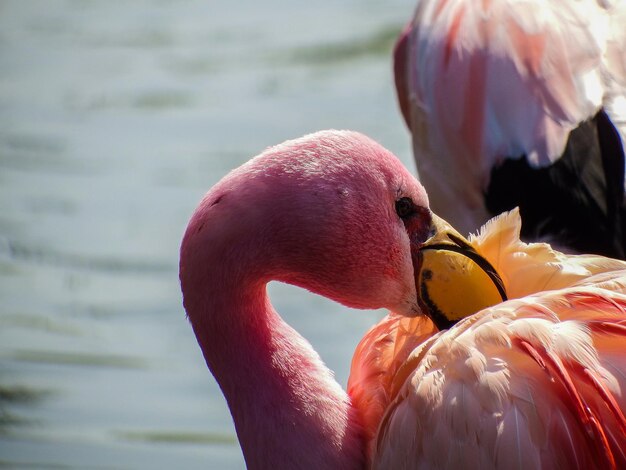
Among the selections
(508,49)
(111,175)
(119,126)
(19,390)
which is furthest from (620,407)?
(119,126)

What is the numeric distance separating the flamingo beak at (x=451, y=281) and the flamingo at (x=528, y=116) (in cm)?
90

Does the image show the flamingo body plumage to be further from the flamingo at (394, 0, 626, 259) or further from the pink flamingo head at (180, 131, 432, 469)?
the flamingo at (394, 0, 626, 259)

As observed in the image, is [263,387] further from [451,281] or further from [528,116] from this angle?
[528,116]

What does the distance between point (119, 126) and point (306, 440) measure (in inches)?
162

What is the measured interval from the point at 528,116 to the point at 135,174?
270 centimetres

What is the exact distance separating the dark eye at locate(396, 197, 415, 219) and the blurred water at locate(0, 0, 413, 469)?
1.63 meters

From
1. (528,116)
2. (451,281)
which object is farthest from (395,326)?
(528,116)

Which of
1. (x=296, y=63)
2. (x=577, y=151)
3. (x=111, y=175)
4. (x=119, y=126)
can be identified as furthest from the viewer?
(x=296, y=63)

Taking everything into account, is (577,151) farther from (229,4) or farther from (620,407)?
(229,4)

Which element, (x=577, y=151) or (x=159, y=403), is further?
(x=159, y=403)

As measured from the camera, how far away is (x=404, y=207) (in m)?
3.28

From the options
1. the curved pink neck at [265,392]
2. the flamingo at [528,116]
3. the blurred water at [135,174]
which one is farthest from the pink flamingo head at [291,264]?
the blurred water at [135,174]

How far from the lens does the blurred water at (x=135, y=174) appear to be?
4.91m

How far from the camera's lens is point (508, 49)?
4391mm
